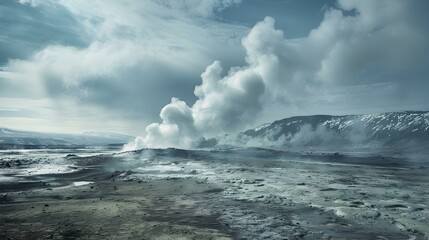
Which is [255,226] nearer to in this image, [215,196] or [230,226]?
[230,226]

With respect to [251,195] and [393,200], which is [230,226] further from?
[393,200]

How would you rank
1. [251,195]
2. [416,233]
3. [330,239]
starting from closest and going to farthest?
[330,239]
[416,233]
[251,195]

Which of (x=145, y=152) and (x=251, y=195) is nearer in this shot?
(x=251, y=195)

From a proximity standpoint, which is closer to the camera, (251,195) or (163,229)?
(163,229)

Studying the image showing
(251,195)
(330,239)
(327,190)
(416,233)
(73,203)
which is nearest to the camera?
(330,239)

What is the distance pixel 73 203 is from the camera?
1981cm

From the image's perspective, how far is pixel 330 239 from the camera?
1209 cm

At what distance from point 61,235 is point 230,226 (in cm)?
698

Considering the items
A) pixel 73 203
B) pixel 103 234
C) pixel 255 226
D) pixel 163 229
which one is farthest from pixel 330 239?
pixel 73 203

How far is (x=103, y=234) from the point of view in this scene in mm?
12852

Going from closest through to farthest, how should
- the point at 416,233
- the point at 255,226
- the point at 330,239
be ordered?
the point at 330,239, the point at 416,233, the point at 255,226

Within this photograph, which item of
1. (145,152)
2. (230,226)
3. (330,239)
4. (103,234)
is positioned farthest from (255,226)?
(145,152)

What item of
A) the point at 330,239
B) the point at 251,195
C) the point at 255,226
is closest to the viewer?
the point at 330,239

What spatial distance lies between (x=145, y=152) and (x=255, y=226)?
192 feet
